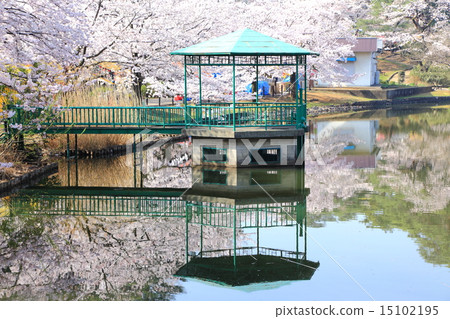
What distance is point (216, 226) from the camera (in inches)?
626

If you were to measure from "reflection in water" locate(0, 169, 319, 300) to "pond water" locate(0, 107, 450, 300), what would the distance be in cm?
3

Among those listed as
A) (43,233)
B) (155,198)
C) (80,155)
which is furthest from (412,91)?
(43,233)

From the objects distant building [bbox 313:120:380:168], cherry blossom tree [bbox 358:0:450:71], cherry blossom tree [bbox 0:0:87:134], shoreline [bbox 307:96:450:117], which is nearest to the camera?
cherry blossom tree [bbox 0:0:87:134]

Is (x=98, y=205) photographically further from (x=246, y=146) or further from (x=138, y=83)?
(x=138, y=83)

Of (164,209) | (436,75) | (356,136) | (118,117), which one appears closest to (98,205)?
(164,209)

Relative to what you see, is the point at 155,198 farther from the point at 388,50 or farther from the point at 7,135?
the point at 388,50

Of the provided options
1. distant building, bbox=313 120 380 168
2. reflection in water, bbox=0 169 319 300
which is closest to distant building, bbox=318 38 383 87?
distant building, bbox=313 120 380 168

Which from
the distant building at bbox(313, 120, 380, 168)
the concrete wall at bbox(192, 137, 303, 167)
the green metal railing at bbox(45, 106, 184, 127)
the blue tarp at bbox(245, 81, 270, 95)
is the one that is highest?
the blue tarp at bbox(245, 81, 270, 95)

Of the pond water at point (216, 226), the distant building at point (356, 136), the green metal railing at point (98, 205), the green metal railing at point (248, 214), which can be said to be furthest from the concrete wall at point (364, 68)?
the green metal railing at point (248, 214)

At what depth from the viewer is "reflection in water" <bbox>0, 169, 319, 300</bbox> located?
11.7 metres

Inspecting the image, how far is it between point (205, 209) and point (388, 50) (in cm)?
6649

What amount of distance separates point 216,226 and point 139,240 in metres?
2.18

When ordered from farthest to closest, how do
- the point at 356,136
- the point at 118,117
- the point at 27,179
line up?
1. the point at 356,136
2. the point at 118,117
3. the point at 27,179

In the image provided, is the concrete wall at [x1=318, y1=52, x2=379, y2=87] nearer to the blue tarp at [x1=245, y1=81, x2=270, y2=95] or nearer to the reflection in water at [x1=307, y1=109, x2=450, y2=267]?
the blue tarp at [x1=245, y1=81, x2=270, y2=95]
